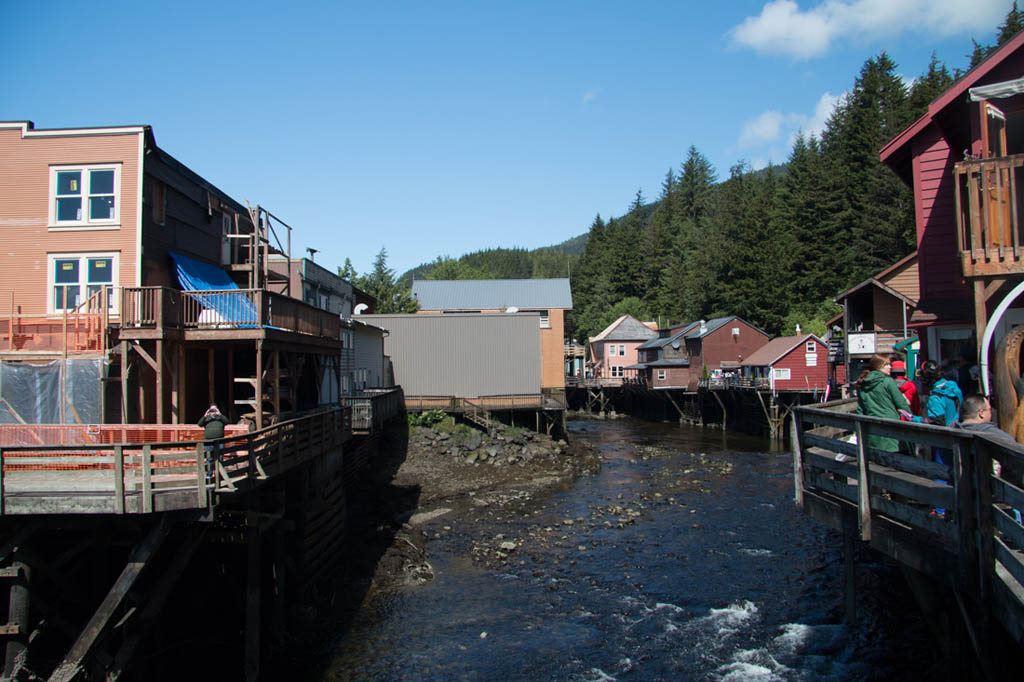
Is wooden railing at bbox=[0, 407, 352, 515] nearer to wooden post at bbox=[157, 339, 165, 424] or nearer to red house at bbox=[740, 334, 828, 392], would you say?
wooden post at bbox=[157, 339, 165, 424]

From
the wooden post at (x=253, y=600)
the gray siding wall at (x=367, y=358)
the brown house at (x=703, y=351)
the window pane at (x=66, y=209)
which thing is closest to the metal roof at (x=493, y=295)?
the brown house at (x=703, y=351)

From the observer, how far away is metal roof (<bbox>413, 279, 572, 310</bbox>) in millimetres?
57500

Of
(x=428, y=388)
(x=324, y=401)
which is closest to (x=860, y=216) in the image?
(x=428, y=388)

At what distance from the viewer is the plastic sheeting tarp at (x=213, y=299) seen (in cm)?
1538

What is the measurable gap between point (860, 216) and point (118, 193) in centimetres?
5866

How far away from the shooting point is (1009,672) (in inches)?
202

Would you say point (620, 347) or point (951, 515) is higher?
point (620, 347)

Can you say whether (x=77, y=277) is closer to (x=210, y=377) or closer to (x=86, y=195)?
(x=86, y=195)

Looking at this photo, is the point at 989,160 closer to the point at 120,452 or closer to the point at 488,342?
the point at 120,452

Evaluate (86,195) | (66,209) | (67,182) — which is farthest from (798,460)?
(67,182)

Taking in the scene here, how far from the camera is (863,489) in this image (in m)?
6.84

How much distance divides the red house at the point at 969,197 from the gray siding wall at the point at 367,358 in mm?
21974

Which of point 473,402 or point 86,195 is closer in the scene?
point 86,195

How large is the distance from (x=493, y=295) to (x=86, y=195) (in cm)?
4464
